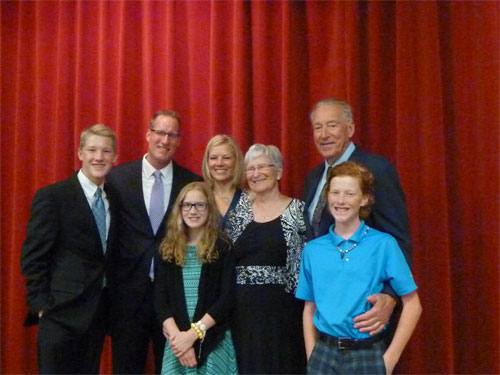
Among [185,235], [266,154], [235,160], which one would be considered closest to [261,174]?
[266,154]

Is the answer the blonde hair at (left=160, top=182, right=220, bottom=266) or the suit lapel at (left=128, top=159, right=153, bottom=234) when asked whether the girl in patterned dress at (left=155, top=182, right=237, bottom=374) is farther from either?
the suit lapel at (left=128, top=159, right=153, bottom=234)

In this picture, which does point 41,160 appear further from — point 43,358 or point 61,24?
point 43,358

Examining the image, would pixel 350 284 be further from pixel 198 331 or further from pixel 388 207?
pixel 198 331

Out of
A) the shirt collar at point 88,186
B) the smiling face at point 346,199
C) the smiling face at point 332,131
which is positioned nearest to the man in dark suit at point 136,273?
the shirt collar at point 88,186

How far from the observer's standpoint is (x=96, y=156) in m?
2.29

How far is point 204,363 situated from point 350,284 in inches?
29.8

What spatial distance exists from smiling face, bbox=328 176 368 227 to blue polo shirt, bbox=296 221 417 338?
0.06 meters

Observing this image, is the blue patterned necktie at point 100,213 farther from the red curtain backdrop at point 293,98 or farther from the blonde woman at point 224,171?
the red curtain backdrop at point 293,98

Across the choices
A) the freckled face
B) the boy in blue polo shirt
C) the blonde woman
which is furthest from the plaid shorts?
the blonde woman

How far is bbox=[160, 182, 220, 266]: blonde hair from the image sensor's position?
2.19m

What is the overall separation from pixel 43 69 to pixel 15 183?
797 millimetres

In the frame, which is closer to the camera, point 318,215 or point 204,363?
point 204,363

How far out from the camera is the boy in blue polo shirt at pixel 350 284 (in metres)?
1.82

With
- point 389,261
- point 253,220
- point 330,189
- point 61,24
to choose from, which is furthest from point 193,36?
point 389,261
